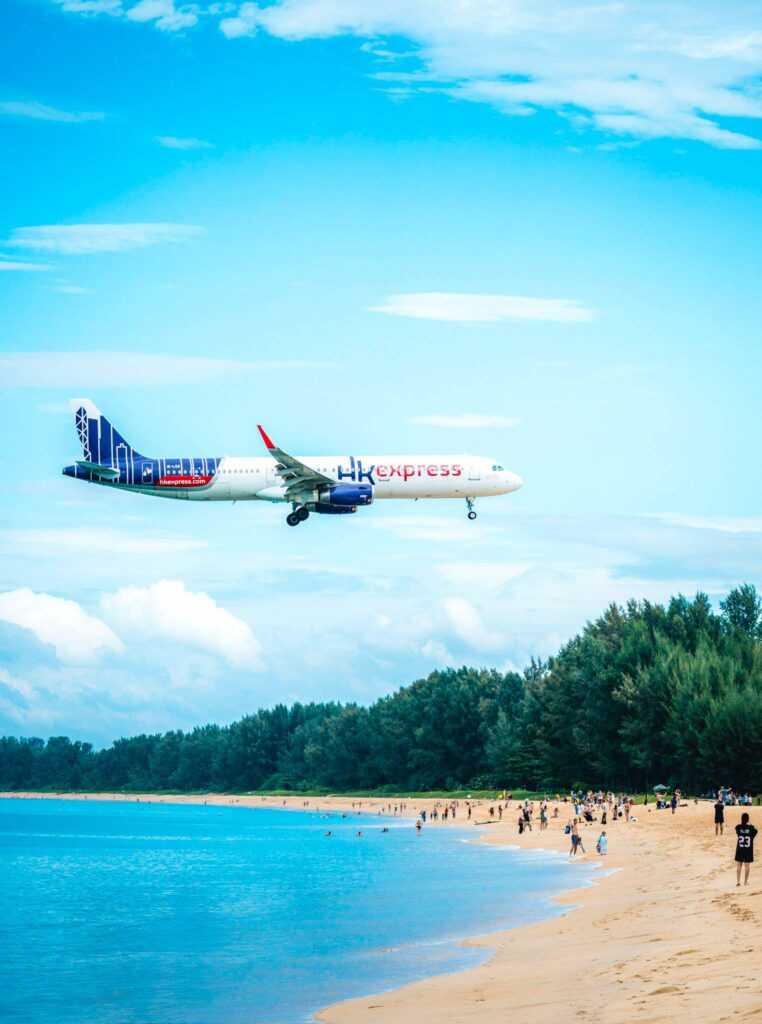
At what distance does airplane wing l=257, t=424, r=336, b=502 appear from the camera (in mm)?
73875

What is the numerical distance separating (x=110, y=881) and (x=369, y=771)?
109 meters

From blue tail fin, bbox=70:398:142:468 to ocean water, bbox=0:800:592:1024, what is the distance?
2469 centimetres

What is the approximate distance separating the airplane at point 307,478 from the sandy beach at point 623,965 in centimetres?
2880

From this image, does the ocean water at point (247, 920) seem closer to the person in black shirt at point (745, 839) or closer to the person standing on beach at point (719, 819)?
the person standing on beach at point (719, 819)

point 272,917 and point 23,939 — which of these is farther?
point 272,917

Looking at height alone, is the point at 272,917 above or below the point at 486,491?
below

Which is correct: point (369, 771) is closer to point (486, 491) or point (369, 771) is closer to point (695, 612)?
point (695, 612)

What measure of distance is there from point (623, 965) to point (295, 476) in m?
48.3

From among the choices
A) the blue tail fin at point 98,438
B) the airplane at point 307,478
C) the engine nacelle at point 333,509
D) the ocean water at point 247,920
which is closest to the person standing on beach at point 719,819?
the ocean water at point 247,920

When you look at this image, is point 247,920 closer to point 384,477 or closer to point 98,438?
point 384,477

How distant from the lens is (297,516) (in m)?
76.6

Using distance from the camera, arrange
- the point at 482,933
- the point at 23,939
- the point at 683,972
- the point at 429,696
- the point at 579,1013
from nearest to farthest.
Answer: the point at 579,1013
the point at 683,972
the point at 482,933
the point at 23,939
the point at 429,696

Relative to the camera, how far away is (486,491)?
79375mm

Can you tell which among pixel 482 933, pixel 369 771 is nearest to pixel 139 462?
pixel 482 933
